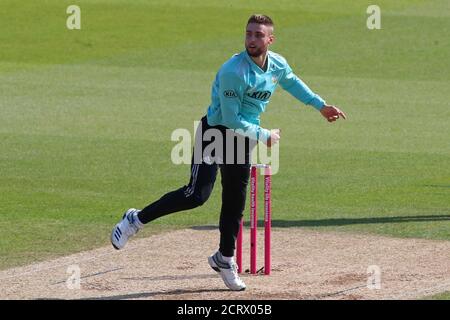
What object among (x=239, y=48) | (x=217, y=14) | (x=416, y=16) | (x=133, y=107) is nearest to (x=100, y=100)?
(x=133, y=107)

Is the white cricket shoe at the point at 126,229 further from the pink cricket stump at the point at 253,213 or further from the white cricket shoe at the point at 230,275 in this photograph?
the pink cricket stump at the point at 253,213

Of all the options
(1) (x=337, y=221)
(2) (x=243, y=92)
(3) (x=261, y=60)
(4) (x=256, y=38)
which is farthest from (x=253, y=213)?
(1) (x=337, y=221)

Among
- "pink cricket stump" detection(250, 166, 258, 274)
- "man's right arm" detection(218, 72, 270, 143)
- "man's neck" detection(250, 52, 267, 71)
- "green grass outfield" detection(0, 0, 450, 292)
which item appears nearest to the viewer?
"man's right arm" detection(218, 72, 270, 143)

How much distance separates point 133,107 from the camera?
2317 centimetres

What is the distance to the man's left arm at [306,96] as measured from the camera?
1137cm

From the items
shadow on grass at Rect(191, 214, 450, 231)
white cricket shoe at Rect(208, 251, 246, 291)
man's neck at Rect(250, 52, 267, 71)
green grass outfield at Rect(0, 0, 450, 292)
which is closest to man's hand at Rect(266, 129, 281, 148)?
man's neck at Rect(250, 52, 267, 71)

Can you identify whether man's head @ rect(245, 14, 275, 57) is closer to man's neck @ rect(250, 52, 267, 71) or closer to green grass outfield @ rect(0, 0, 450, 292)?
man's neck @ rect(250, 52, 267, 71)

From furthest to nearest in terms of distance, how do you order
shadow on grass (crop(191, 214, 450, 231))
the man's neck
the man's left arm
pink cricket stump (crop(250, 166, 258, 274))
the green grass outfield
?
the green grass outfield → shadow on grass (crop(191, 214, 450, 231)) → pink cricket stump (crop(250, 166, 258, 274)) → the man's left arm → the man's neck

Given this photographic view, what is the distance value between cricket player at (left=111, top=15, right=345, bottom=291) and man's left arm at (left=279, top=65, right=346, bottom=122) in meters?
0.07

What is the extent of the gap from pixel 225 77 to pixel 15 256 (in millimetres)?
3015

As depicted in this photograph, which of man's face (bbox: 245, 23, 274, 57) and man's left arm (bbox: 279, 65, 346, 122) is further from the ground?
man's face (bbox: 245, 23, 274, 57)

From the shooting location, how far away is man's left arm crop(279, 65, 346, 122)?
11.4m
